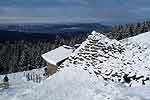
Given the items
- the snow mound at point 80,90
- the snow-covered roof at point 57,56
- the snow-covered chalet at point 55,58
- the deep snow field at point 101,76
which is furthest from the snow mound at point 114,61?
the snow-covered roof at point 57,56

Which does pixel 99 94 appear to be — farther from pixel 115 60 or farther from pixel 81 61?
pixel 81 61

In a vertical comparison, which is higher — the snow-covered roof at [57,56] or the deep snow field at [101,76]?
the deep snow field at [101,76]

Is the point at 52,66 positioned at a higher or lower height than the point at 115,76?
lower

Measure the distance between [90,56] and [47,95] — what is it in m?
6.40

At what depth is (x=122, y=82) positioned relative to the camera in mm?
17000

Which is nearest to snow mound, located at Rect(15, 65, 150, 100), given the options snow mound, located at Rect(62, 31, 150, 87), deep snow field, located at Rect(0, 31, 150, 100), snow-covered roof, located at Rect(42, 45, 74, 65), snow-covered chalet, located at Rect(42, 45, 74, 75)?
deep snow field, located at Rect(0, 31, 150, 100)

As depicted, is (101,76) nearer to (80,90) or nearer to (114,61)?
(114,61)

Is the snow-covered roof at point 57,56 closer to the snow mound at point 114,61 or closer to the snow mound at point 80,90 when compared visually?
the snow mound at point 114,61

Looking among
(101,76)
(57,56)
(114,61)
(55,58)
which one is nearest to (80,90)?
(101,76)

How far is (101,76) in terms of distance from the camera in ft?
58.9

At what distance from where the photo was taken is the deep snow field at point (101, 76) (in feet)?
48.0

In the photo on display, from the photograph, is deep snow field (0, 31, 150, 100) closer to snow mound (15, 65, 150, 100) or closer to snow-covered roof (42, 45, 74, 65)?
snow mound (15, 65, 150, 100)

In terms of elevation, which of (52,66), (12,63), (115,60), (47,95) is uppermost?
(115,60)

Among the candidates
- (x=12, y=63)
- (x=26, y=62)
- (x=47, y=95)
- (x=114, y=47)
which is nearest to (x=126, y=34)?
(x=26, y=62)
